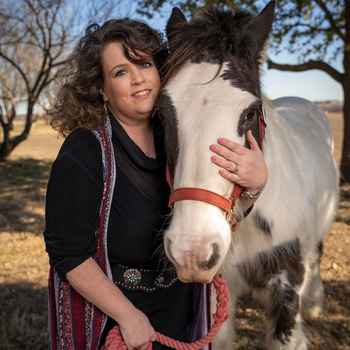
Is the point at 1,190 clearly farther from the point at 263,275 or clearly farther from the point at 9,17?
the point at 263,275

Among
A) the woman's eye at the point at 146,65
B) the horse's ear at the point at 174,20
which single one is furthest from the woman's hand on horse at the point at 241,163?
the horse's ear at the point at 174,20

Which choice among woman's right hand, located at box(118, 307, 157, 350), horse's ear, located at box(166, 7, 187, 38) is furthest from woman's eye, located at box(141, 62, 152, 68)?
woman's right hand, located at box(118, 307, 157, 350)

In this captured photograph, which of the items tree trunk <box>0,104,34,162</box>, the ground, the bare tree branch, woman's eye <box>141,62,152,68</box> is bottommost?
the ground

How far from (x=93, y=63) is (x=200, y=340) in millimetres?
1358

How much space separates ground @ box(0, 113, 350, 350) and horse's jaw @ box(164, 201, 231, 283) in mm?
1962

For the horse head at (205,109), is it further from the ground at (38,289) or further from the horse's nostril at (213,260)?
the ground at (38,289)

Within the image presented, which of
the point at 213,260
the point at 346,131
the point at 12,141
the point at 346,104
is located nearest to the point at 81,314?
the point at 213,260

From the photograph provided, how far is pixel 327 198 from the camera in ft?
10.5

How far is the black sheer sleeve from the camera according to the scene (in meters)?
1.30

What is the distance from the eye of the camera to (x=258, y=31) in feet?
5.60

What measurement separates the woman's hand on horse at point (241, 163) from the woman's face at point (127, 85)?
419 mm

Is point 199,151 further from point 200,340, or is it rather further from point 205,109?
point 200,340

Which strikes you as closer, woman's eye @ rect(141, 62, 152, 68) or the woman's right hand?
the woman's right hand

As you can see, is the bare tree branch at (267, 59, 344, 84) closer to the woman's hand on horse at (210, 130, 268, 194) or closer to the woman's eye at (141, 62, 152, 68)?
the woman's eye at (141, 62, 152, 68)
